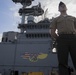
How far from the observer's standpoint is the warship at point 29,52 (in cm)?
3566

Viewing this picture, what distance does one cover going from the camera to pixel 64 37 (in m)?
3.70

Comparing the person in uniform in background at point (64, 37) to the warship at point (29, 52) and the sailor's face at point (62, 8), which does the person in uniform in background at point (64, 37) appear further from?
the warship at point (29, 52)

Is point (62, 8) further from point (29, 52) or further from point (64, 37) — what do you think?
point (29, 52)

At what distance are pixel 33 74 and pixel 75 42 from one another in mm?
33225

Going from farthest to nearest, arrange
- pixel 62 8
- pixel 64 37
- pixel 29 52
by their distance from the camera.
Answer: pixel 29 52 → pixel 62 8 → pixel 64 37

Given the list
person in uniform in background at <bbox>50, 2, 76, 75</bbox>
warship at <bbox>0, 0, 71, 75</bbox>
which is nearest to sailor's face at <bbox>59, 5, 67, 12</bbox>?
person in uniform in background at <bbox>50, 2, 76, 75</bbox>

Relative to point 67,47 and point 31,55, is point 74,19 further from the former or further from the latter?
point 31,55

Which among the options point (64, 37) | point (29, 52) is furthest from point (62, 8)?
point (29, 52)

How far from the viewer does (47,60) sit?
36094 millimetres

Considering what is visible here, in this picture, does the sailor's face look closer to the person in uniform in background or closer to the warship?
the person in uniform in background

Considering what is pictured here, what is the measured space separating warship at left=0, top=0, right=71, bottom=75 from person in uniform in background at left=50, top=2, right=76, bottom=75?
31239 mm

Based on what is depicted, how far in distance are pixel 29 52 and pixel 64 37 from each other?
32.8m

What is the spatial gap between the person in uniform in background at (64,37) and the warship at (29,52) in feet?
102

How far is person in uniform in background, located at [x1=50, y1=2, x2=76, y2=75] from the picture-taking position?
3.54 m
